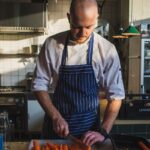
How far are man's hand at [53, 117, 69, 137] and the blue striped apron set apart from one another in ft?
0.44

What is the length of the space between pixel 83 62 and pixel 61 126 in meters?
0.35

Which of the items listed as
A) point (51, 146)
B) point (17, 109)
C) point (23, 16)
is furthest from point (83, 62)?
point (23, 16)

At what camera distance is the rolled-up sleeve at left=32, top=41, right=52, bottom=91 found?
171cm

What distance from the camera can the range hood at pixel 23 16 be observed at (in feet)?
17.9

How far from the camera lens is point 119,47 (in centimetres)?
607

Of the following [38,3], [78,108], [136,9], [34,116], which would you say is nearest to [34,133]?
[34,116]

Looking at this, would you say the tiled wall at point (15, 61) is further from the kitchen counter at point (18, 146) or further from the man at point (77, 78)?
the kitchen counter at point (18, 146)

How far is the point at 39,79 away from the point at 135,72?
3.87 m

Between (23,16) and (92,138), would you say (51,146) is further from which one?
(23,16)

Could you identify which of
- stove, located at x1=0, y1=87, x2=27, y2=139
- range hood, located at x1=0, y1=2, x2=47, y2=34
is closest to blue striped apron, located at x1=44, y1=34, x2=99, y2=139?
stove, located at x1=0, y1=87, x2=27, y2=139

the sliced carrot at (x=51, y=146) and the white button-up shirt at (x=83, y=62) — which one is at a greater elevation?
the white button-up shirt at (x=83, y=62)

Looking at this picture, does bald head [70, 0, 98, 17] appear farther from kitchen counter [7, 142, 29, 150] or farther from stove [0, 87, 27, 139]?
stove [0, 87, 27, 139]

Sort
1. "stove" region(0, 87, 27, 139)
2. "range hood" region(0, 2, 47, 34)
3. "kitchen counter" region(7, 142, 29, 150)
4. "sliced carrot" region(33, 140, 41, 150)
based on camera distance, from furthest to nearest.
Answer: "range hood" region(0, 2, 47, 34) → "stove" region(0, 87, 27, 139) → "kitchen counter" region(7, 142, 29, 150) → "sliced carrot" region(33, 140, 41, 150)

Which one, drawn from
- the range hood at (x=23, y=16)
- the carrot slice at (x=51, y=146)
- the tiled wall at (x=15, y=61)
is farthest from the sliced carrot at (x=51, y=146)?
the tiled wall at (x=15, y=61)
